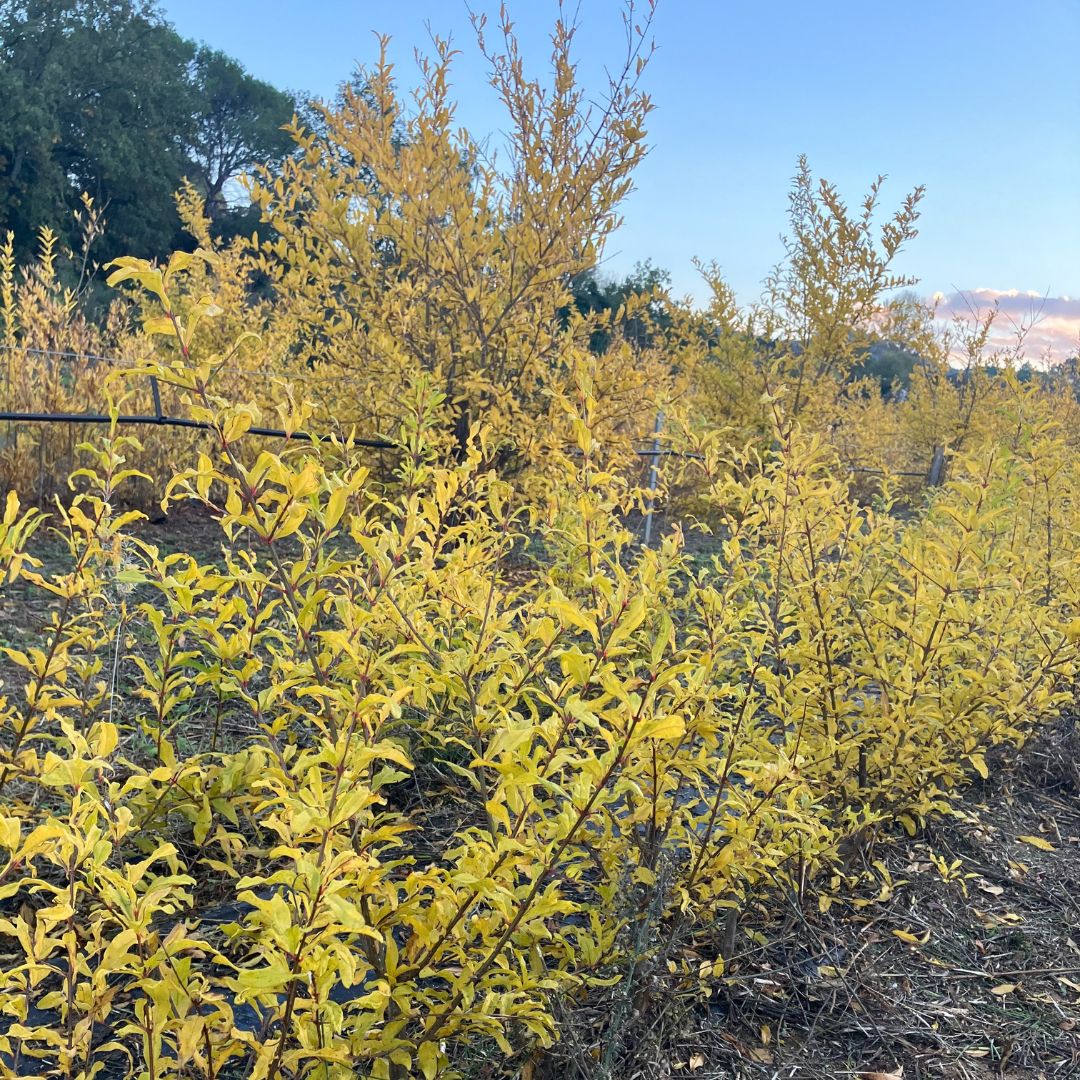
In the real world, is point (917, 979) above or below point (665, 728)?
below

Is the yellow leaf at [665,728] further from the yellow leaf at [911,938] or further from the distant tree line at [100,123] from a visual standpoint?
the distant tree line at [100,123]

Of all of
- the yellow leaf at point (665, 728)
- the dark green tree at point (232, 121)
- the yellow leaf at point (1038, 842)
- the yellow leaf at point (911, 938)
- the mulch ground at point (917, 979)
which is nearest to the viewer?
the yellow leaf at point (665, 728)

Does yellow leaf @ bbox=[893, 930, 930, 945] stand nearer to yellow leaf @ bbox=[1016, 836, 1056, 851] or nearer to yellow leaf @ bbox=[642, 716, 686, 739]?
yellow leaf @ bbox=[1016, 836, 1056, 851]

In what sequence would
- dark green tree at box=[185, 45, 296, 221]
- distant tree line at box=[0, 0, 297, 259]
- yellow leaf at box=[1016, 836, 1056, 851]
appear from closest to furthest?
yellow leaf at box=[1016, 836, 1056, 851], distant tree line at box=[0, 0, 297, 259], dark green tree at box=[185, 45, 296, 221]

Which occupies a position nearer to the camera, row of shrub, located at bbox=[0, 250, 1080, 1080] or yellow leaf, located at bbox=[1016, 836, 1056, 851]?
row of shrub, located at bbox=[0, 250, 1080, 1080]

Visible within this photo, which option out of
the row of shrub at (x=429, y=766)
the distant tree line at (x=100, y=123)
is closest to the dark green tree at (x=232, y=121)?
the distant tree line at (x=100, y=123)

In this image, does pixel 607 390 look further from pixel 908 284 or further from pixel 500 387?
pixel 908 284

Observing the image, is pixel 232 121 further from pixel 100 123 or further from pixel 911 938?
pixel 911 938

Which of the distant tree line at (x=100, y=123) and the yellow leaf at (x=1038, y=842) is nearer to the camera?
the yellow leaf at (x=1038, y=842)

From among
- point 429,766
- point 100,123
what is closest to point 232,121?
point 100,123

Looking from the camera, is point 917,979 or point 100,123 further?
point 100,123

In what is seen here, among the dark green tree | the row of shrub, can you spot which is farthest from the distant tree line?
the row of shrub

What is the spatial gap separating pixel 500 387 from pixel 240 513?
127 inches

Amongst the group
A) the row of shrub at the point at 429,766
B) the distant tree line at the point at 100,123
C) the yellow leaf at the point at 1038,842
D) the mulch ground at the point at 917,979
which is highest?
the distant tree line at the point at 100,123
